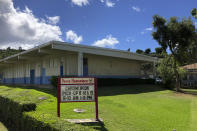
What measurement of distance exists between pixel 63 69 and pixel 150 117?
417 inches

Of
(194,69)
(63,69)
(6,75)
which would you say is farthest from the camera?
(6,75)

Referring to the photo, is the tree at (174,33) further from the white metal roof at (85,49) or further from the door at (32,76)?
the door at (32,76)

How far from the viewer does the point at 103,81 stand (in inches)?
588

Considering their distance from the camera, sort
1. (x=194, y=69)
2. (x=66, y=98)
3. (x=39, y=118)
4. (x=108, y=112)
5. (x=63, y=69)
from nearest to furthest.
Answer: (x=39, y=118), (x=66, y=98), (x=108, y=112), (x=63, y=69), (x=194, y=69)

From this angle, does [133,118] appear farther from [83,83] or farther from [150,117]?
[83,83]

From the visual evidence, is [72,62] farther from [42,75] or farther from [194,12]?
[194,12]

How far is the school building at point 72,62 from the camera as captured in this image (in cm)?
1293

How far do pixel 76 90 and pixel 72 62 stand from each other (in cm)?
989

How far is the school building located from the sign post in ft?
23.2

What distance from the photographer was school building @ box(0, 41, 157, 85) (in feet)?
42.4

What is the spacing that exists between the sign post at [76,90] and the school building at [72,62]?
7.06 m

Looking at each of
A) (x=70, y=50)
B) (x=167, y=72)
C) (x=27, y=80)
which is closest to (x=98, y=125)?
(x=70, y=50)

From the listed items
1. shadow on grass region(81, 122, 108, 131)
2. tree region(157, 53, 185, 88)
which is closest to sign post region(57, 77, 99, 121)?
shadow on grass region(81, 122, 108, 131)

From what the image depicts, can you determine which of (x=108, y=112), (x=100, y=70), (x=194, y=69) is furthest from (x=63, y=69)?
(x=194, y=69)
